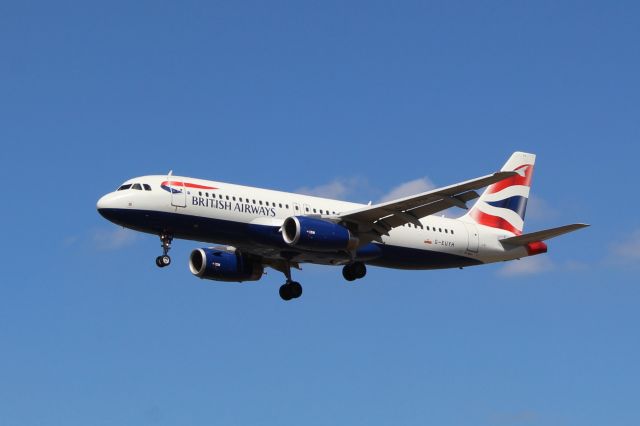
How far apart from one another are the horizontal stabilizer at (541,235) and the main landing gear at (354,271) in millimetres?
7821

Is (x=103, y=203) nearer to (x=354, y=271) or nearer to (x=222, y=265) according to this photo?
(x=222, y=265)

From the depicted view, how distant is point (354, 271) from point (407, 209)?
4086 mm

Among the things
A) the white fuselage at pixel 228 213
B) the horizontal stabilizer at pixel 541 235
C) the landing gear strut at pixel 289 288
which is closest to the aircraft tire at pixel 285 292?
the landing gear strut at pixel 289 288

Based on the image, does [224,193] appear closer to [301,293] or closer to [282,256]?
[282,256]

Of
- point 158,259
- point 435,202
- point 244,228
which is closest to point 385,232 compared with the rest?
point 435,202

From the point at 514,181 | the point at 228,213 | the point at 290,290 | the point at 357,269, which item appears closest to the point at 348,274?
the point at 357,269

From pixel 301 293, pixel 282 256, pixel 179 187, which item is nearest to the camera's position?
pixel 179 187

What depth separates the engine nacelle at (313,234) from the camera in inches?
2003

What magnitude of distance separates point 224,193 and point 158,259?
3.89 meters

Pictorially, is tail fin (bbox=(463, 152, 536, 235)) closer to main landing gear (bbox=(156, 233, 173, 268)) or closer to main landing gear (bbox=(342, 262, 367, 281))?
main landing gear (bbox=(342, 262, 367, 281))

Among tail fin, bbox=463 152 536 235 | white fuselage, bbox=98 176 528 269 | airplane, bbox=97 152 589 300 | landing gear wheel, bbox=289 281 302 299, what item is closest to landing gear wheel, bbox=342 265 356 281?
airplane, bbox=97 152 589 300

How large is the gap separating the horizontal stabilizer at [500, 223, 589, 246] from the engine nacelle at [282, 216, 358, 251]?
9.23 m

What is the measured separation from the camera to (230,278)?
187 feet

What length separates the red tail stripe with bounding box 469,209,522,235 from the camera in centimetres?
5994
